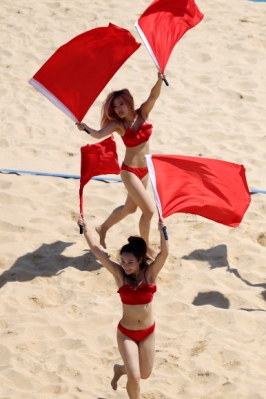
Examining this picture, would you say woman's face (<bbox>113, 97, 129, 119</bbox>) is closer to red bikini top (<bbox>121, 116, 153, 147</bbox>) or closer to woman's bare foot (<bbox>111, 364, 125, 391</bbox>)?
red bikini top (<bbox>121, 116, 153, 147</bbox>)

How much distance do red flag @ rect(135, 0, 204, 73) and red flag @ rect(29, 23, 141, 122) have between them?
25cm

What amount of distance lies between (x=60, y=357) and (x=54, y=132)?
474cm

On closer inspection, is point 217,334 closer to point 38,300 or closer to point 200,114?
point 38,300

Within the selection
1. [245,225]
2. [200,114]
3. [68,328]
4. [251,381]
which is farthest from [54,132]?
[251,381]

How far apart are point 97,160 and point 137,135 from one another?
0.51 m

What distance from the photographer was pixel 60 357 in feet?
22.1

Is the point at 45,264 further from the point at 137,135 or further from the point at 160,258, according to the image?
the point at 160,258

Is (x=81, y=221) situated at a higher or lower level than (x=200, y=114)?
higher

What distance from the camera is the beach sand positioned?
656 cm

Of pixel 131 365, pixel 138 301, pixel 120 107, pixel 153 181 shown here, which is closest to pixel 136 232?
pixel 120 107

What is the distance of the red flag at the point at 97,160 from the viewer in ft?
25.2

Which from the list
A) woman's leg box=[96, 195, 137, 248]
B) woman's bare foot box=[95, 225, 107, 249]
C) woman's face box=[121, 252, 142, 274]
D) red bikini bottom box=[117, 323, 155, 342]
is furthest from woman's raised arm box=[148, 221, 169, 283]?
woman's bare foot box=[95, 225, 107, 249]

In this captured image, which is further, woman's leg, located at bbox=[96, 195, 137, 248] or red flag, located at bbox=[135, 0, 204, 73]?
woman's leg, located at bbox=[96, 195, 137, 248]

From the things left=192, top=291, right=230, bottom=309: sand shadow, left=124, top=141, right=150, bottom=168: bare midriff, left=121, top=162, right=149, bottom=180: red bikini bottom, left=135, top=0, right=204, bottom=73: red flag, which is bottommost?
left=192, top=291, right=230, bottom=309: sand shadow
